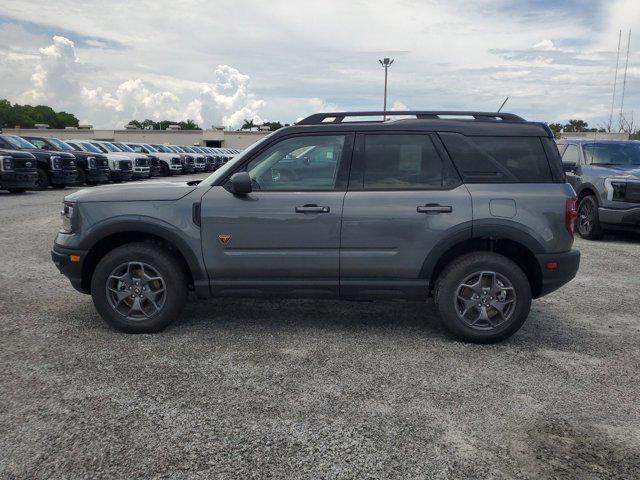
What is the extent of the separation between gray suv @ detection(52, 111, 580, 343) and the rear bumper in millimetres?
10

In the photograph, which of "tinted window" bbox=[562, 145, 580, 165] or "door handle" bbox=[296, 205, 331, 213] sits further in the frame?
"tinted window" bbox=[562, 145, 580, 165]

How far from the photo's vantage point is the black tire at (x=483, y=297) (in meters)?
4.24

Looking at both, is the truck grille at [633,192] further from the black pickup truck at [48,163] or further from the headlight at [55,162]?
the headlight at [55,162]

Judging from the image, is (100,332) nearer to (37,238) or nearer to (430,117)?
(430,117)

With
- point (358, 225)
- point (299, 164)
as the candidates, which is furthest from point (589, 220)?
point (299, 164)

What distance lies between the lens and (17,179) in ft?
49.4

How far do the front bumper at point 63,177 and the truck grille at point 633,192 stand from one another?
15.7 m

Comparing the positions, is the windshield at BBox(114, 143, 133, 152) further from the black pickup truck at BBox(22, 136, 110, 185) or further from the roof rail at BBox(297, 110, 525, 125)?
the roof rail at BBox(297, 110, 525, 125)

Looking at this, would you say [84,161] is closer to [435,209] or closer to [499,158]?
[435,209]

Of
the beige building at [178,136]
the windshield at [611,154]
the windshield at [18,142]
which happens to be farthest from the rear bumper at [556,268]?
the beige building at [178,136]

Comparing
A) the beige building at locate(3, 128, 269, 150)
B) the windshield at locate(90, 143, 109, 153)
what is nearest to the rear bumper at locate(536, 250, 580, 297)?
the windshield at locate(90, 143, 109, 153)

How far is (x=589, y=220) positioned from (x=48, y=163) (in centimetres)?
1518

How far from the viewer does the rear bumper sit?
4.27 metres

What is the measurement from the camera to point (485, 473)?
2.61m
